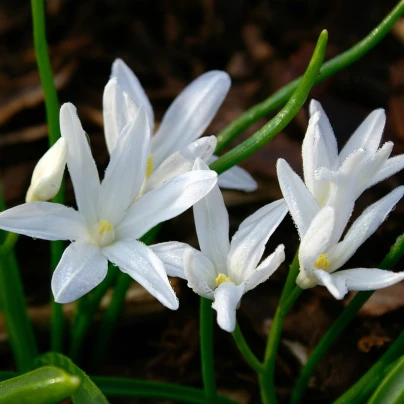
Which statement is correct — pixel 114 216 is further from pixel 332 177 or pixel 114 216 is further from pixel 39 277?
pixel 39 277

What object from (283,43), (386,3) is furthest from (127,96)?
(386,3)

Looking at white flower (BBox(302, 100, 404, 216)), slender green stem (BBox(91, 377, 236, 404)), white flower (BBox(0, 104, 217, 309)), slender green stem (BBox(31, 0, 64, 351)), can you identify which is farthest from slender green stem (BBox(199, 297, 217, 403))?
slender green stem (BBox(31, 0, 64, 351))

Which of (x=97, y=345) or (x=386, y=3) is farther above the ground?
(x=386, y=3)

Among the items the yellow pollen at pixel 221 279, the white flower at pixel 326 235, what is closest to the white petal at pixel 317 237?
the white flower at pixel 326 235

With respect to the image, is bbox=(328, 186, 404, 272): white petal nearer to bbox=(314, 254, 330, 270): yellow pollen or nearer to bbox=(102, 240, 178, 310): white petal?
bbox=(314, 254, 330, 270): yellow pollen

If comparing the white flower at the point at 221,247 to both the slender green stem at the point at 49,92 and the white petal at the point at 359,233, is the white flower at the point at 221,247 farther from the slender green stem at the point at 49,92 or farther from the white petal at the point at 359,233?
the slender green stem at the point at 49,92

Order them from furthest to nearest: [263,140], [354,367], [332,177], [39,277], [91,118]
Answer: [91,118], [39,277], [354,367], [263,140], [332,177]
